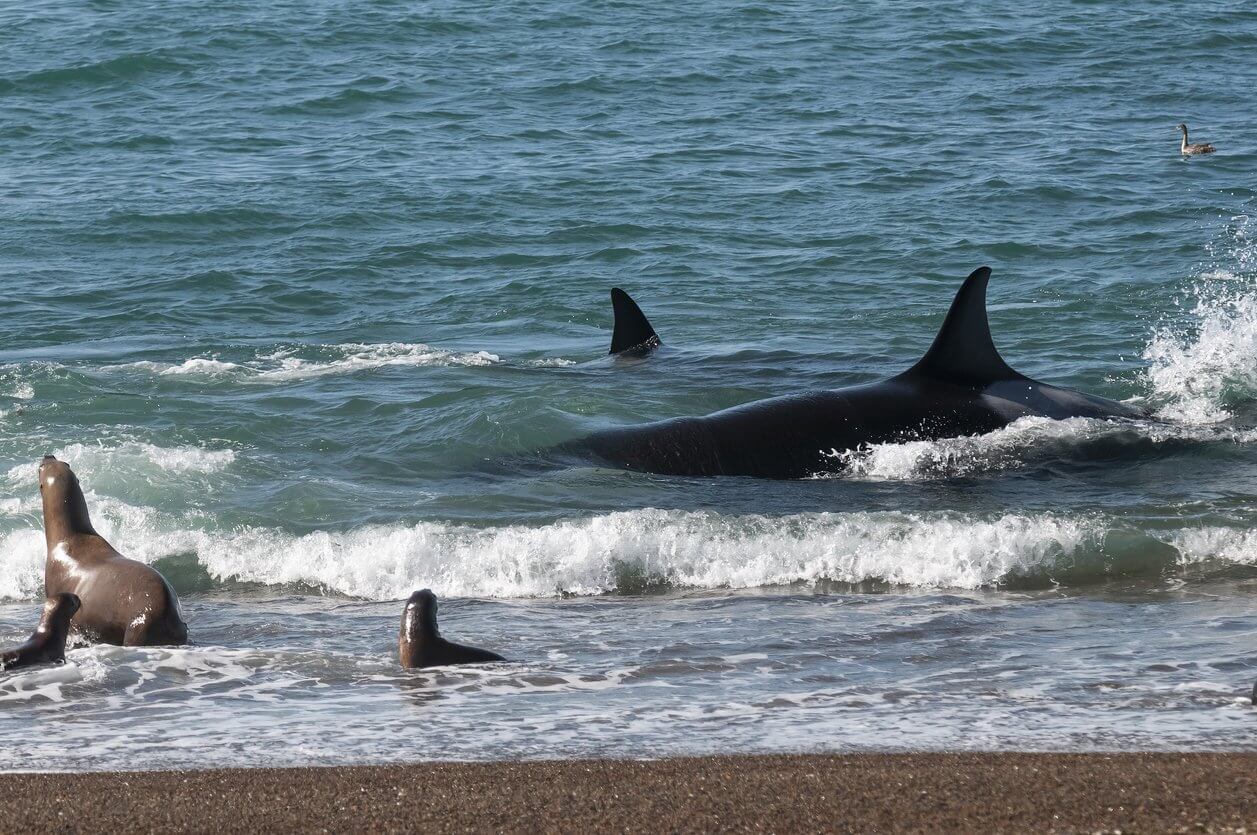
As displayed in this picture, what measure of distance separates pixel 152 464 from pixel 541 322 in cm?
696

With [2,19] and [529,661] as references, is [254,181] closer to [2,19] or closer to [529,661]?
[2,19]

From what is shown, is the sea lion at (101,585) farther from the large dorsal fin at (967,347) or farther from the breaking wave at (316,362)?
the breaking wave at (316,362)

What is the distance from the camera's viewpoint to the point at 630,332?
16.3 metres

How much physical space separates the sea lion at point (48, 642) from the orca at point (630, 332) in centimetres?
905

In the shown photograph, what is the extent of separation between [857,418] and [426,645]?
18.6 feet

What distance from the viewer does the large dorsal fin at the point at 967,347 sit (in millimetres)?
12126

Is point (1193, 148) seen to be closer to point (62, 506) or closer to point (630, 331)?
point (630, 331)

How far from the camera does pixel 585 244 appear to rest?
2188cm

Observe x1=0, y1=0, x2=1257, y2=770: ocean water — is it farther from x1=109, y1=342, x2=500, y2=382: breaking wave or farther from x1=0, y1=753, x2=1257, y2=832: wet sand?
x1=0, y1=753, x2=1257, y2=832: wet sand

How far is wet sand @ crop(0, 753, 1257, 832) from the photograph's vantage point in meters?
5.00

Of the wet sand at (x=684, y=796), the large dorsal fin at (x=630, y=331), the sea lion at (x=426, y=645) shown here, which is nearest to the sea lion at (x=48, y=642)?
the sea lion at (x=426, y=645)

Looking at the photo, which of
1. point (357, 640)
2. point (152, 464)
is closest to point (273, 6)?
point (152, 464)

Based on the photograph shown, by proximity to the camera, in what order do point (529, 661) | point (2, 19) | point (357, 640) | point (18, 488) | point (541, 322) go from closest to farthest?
point (529, 661)
point (357, 640)
point (18, 488)
point (541, 322)
point (2, 19)

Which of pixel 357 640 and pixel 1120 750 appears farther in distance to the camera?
pixel 357 640
